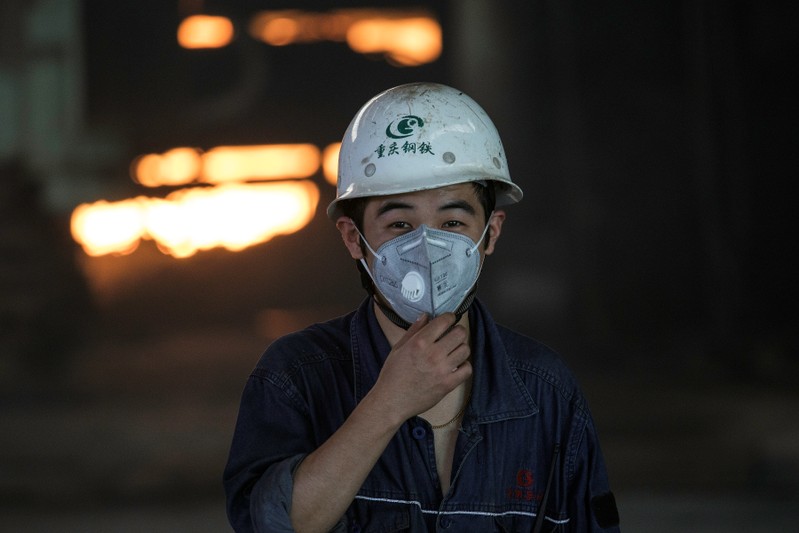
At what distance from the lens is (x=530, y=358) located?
2.59 m

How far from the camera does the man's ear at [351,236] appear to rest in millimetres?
2568

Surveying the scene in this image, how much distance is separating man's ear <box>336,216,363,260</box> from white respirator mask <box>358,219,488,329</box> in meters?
0.13

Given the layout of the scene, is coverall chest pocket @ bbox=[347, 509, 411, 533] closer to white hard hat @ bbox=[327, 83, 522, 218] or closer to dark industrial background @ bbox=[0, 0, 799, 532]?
white hard hat @ bbox=[327, 83, 522, 218]

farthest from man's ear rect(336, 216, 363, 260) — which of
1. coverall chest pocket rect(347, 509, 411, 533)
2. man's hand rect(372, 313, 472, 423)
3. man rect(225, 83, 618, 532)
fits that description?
coverall chest pocket rect(347, 509, 411, 533)

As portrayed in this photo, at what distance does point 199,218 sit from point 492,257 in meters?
1.57

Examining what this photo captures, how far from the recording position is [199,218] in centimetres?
593

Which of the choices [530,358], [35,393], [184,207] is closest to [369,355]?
[530,358]

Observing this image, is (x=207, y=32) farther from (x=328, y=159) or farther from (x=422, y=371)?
(x=422, y=371)

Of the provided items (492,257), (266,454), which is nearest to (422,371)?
(266,454)

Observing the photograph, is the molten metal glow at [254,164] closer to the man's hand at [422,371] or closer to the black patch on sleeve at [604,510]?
the black patch on sleeve at [604,510]

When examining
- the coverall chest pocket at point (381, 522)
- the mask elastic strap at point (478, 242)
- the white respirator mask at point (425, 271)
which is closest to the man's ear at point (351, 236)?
the white respirator mask at point (425, 271)

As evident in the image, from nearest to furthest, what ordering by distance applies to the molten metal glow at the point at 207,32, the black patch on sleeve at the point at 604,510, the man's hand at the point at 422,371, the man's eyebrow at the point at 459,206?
the man's hand at the point at 422,371 < the black patch on sleeve at the point at 604,510 < the man's eyebrow at the point at 459,206 < the molten metal glow at the point at 207,32

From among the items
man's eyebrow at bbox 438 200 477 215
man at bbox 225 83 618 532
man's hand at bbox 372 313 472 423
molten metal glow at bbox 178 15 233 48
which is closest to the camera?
man's hand at bbox 372 313 472 423

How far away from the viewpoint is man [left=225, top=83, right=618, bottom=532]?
2.28 meters
